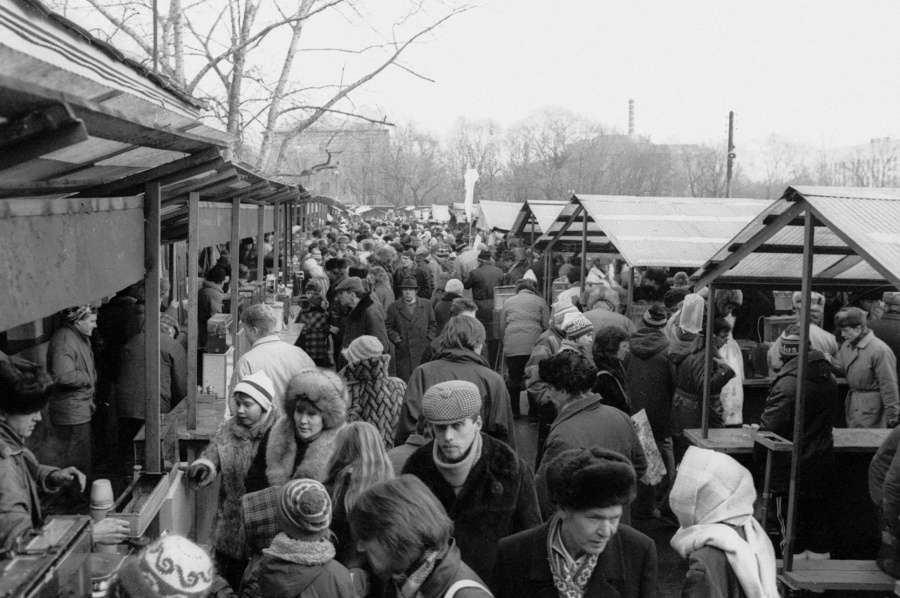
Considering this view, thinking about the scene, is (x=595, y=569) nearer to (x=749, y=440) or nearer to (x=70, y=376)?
(x=70, y=376)

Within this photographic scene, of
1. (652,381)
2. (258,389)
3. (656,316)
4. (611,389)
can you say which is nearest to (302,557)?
(258,389)

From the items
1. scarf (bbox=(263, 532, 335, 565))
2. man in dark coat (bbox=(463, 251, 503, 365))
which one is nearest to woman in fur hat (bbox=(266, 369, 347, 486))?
scarf (bbox=(263, 532, 335, 565))

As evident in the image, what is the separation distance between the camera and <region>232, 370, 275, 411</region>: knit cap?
5.17 m

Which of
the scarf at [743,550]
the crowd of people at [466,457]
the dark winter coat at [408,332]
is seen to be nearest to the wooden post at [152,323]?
the crowd of people at [466,457]

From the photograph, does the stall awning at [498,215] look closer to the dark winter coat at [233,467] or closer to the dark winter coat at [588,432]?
the dark winter coat at [588,432]

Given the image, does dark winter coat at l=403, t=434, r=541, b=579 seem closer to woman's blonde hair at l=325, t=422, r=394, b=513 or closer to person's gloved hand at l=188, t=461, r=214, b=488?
Answer: woman's blonde hair at l=325, t=422, r=394, b=513

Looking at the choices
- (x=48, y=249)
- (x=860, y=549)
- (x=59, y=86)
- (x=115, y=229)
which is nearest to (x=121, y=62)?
(x=115, y=229)

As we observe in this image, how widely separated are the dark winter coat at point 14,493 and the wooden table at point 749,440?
5.17m

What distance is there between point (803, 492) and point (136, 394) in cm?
504

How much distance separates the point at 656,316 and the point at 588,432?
3.17m

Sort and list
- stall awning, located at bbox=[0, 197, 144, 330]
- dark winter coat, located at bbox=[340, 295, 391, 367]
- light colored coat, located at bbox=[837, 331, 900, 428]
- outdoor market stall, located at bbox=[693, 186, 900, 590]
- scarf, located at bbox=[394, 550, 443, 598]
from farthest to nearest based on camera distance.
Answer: dark winter coat, located at bbox=[340, 295, 391, 367]
light colored coat, located at bbox=[837, 331, 900, 428]
outdoor market stall, located at bbox=[693, 186, 900, 590]
scarf, located at bbox=[394, 550, 443, 598]
stall awning, located at bbox=[0, 197, 144, 330]

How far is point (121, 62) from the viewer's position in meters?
6.03

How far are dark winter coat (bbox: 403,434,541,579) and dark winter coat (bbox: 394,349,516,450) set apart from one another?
1511 millimetres

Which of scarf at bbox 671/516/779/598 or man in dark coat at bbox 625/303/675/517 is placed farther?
man in dark coat at bbox 625/303/675/517
